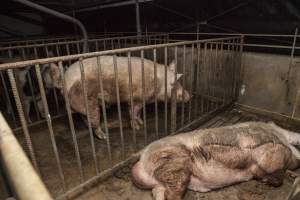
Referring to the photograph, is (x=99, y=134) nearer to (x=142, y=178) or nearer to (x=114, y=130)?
(x=114, y=130)

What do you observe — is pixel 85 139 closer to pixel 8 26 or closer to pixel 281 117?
pixel 281 117

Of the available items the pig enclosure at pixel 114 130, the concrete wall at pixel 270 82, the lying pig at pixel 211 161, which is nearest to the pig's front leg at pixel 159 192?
the lying pig at pixel 211 161

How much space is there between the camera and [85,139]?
3.56m

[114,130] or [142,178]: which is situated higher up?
[142,178]

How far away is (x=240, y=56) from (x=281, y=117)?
4.29ft

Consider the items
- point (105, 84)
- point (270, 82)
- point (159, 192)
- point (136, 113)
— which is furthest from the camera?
point (270, 82)

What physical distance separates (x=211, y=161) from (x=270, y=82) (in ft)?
8.45

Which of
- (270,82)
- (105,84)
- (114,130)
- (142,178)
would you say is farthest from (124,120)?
(270,82)

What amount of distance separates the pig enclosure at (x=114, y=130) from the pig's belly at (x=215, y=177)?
108 mm

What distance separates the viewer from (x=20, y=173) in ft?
1.94

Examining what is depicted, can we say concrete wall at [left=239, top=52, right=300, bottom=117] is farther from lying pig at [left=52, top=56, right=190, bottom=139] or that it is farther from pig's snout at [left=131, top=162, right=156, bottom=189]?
pig's snout at [left=131, top=162, right=156, bottom=189]

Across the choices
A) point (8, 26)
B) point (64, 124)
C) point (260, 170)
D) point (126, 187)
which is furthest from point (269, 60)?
point (8, 26)

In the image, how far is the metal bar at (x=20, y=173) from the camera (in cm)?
55

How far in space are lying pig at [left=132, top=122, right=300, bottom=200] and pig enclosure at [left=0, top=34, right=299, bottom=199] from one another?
0.23 metres
